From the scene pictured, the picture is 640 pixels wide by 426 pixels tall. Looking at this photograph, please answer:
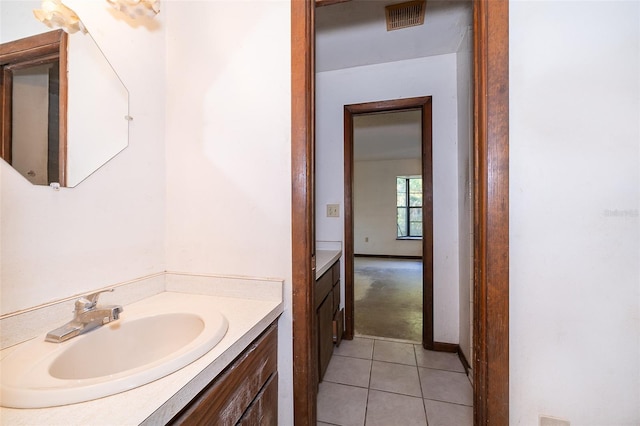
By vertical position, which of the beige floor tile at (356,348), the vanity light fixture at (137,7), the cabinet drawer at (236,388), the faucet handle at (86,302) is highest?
the vanity light fixture at (137,7)

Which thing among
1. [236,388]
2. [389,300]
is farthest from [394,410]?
[389,300]

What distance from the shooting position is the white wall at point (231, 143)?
1088 mm

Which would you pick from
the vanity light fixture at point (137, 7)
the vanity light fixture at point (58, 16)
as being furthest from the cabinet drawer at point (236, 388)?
the vanity light fixture at point (137, 7)

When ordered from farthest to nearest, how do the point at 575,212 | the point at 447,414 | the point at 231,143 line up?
the point at 447,414 → the point at 231,143 → the point at 575,212

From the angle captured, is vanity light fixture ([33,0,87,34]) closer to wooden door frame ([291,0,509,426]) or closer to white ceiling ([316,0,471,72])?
wooden door frame ([291,0,509,426])

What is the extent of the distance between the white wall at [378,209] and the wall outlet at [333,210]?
413 cm

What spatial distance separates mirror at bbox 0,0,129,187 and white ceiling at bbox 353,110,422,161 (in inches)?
85.5

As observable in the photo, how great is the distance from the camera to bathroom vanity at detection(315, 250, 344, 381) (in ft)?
5.28

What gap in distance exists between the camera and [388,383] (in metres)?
1.78

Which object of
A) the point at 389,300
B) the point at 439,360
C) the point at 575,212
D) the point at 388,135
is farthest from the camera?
the point at 388,135

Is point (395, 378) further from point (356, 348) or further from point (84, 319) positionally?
point (84, 319)

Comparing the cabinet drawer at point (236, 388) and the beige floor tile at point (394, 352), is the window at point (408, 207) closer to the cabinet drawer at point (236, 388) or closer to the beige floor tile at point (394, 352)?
the beige floor tile at point (394, 352)

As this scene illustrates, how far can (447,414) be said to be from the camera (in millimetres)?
1510

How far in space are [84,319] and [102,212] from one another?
0.39 meters
